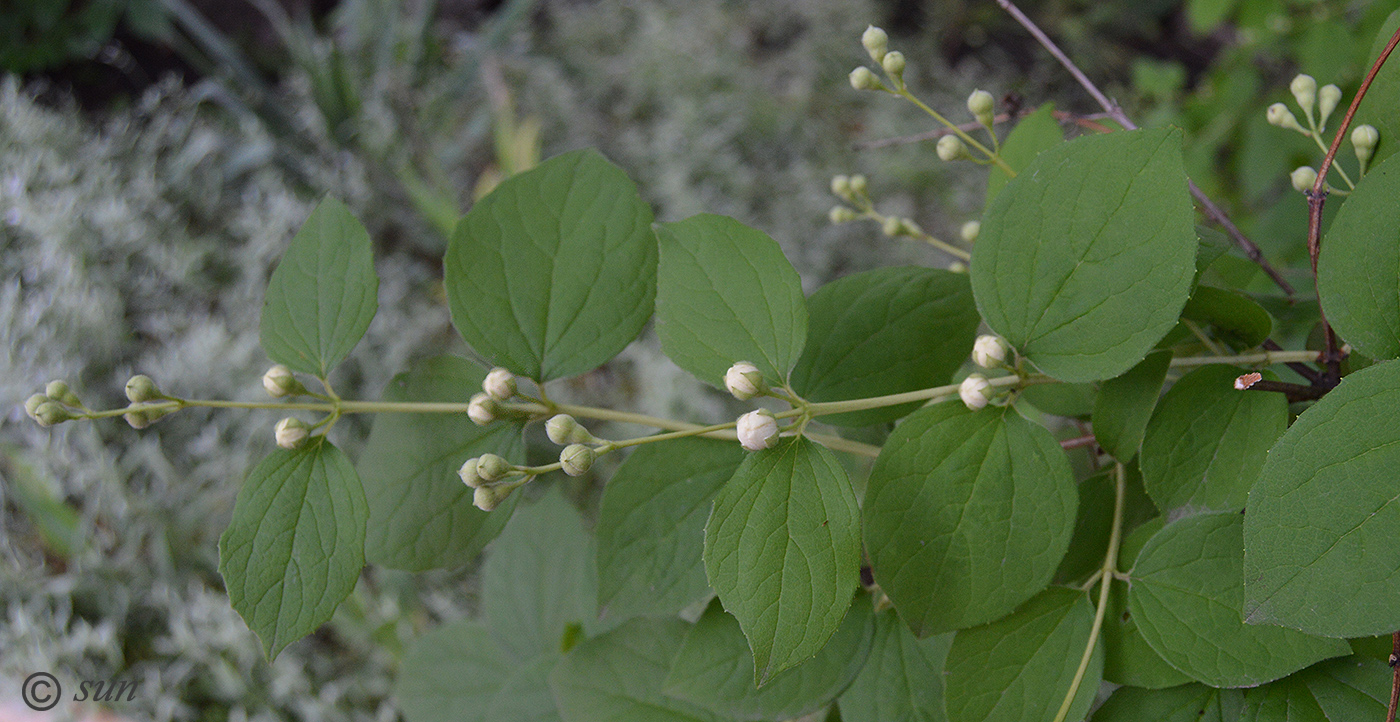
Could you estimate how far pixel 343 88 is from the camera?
212cm

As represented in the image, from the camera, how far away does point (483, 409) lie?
1.39 feet

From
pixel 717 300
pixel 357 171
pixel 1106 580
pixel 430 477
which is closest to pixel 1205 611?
pixel 1106 580

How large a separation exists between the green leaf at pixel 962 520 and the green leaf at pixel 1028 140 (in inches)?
6.9

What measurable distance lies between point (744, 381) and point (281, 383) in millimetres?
253

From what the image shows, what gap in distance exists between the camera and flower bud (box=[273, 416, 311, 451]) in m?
0.42

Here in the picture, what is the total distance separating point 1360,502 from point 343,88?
88.6 inches

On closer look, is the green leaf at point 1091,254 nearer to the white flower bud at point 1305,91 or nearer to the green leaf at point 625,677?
the white flower bud at point 1305,91

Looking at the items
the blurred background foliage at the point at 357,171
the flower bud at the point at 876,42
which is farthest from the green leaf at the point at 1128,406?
the blurred background foliage at the point at 357,171

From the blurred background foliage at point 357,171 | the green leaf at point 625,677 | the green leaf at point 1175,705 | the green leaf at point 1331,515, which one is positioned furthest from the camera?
the blurred background foliage at point 357,171

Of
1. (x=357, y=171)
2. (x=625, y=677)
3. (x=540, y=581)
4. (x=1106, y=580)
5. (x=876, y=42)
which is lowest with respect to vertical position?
(x=357, y=171)

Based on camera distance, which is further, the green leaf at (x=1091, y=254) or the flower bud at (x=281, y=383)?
the flower bud at (x=281, y=383)

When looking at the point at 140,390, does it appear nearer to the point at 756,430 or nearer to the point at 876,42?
the point at 756,430

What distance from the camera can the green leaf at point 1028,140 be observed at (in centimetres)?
50

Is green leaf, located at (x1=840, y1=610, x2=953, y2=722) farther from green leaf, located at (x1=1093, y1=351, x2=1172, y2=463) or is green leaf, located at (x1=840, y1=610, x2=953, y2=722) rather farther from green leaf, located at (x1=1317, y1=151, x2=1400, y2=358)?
green leaf, located at (x1=1317, y1=151, x2=1400, y2=358)
